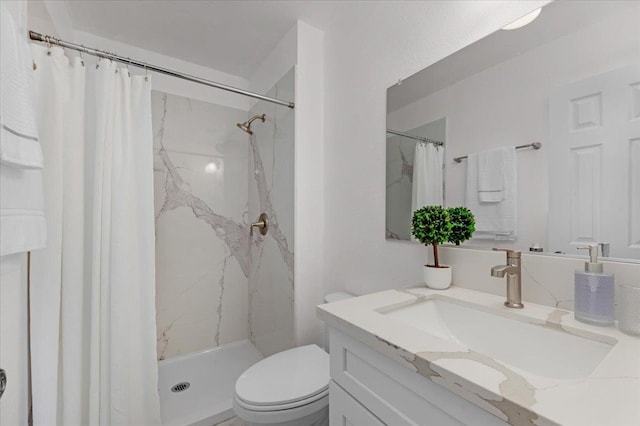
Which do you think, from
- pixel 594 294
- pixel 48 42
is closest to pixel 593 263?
pixel 594 294

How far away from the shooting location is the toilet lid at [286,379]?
3.43ft

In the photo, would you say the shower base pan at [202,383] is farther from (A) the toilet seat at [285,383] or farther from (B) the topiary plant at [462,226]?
(B) the topiary plant at [462,226]

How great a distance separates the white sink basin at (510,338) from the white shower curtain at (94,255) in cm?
118

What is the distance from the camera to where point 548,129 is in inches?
31.0

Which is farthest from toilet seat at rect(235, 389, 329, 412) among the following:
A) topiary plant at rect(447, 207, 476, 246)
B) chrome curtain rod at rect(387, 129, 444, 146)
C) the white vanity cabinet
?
chrome curtain rod at rect(387, 129, 444, 146)

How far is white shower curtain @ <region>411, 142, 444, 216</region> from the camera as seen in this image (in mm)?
1070

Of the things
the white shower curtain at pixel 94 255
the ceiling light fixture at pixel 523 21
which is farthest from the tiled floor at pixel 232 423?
the ceiling light fixture at pixel 523 21

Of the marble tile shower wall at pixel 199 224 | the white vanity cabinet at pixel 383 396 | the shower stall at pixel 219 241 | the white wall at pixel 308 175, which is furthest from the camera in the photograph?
the marble tile shower wall at pixel 199 224

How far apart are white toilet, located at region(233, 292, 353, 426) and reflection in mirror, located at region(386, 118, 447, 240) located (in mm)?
694

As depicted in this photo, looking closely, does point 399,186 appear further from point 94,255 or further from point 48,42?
point 48,42

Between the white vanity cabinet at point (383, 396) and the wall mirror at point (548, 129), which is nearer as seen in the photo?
the white vanity cabinet at point (383, 396)

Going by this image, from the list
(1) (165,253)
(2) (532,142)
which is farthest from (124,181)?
(2) (532,142)

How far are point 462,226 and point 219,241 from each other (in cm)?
191

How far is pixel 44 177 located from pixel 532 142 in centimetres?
173
